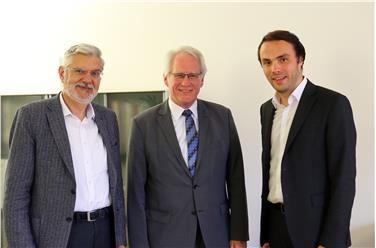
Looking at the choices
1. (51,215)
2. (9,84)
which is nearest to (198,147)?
(51,215)

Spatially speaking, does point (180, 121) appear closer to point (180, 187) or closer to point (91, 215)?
point (180, 187)

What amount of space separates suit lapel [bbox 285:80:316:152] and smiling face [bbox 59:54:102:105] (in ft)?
3.30

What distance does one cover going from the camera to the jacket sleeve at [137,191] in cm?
176

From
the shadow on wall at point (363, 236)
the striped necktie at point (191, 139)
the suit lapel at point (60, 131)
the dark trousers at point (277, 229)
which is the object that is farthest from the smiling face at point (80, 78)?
the shadow on wall at point (363, 236)

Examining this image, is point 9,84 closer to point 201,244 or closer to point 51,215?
point 51,215

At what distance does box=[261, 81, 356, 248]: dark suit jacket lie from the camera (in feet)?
4.83

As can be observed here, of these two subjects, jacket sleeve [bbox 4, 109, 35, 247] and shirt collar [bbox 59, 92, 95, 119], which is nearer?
jacket sleeve [bbox 4, 109, 35, 247]

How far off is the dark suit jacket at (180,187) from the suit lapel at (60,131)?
0.36 metres

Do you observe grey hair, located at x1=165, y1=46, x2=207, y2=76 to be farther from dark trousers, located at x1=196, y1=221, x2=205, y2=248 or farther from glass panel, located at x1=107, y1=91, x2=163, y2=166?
dark trousers, located at x1=196, y1=221, x2=205, y2=248

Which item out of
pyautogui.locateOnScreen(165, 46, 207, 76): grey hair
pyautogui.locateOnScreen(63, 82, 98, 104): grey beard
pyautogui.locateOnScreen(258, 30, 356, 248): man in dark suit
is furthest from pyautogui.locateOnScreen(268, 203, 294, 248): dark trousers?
pyautogui.locateOnScreen(63, 82, 98, 104): grey beard

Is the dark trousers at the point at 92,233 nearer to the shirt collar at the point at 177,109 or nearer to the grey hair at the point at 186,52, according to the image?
the shirt collar at the point at 177,109

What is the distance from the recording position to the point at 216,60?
2473 millimetres

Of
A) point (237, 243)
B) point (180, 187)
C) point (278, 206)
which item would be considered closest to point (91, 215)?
point (180, 187)

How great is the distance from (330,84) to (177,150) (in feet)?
4.46
